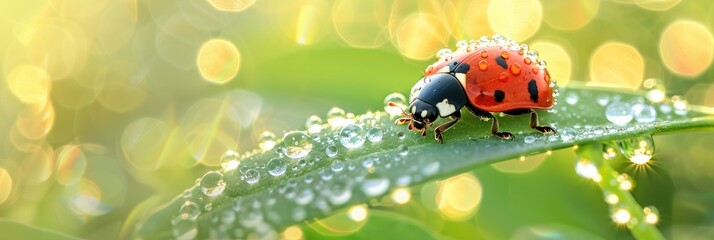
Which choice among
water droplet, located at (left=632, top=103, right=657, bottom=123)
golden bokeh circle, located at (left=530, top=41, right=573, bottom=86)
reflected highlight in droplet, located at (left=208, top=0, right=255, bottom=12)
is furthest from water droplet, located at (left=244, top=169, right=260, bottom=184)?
reflected highlight in droplet, located at (left=208, top=0, right=255, bottom=12)

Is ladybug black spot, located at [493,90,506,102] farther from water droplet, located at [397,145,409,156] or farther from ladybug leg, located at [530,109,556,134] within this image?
water droplet, located at [397,145,409,156]

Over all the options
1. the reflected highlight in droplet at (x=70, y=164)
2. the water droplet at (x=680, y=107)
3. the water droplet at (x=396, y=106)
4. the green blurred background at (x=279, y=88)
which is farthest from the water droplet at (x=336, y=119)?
the reflected highlight in droplet at (x=70, y=164)

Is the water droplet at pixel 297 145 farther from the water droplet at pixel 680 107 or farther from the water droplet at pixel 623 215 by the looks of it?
the water droplet at pixel 680 107

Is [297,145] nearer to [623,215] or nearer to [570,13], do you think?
[623,215]

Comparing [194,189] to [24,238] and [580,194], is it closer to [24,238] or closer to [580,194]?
[24,238]

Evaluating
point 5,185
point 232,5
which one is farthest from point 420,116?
point 232,5
